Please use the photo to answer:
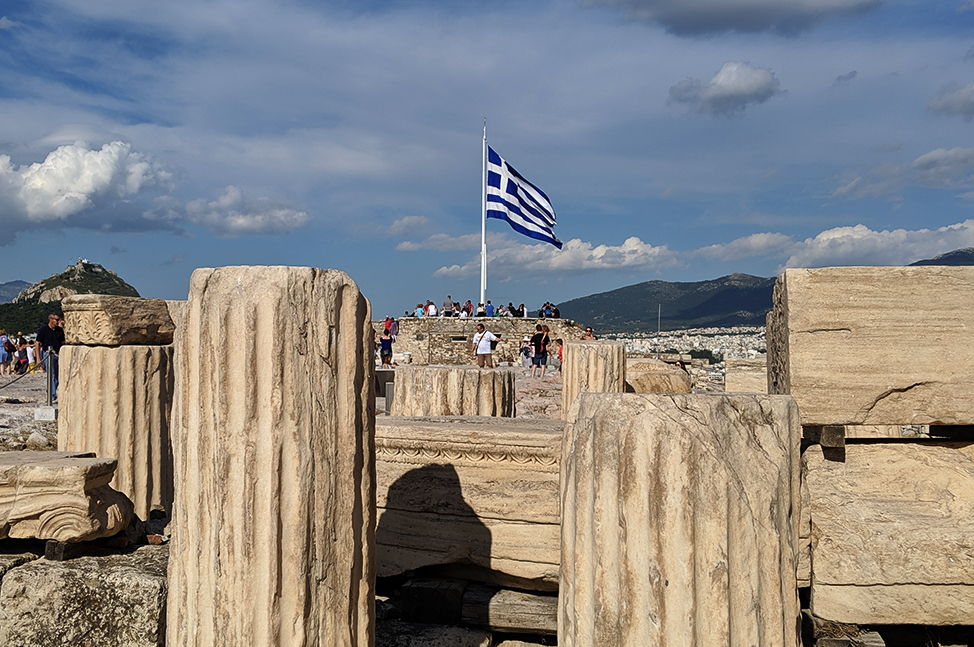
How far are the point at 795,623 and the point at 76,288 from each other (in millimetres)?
35901

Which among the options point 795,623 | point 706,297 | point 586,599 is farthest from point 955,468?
point 706,297

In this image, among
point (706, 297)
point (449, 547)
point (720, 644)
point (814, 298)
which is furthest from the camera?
point (706, 297)

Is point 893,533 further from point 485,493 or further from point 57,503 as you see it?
point 57,503

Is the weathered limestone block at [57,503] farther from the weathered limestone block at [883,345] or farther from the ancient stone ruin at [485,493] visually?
the weathered limestone block at [883,345]

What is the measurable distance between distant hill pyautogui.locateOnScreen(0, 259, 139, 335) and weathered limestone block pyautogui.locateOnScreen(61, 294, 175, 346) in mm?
25718

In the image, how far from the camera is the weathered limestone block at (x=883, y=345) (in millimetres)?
3357

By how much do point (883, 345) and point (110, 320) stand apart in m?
4.75

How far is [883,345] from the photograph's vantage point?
3363 millimetres

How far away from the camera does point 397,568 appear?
4.03 metres

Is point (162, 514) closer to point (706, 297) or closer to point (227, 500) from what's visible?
point (227, 500)

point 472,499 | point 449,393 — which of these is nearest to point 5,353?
point 449,393

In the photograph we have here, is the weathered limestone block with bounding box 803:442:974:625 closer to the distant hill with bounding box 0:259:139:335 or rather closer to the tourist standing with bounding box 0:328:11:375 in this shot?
the tourist standing with bounding box 0:328:11:375

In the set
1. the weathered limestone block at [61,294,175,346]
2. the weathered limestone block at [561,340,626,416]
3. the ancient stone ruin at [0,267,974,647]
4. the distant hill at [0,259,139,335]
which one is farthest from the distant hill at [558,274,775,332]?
the ancient stone ruin at [0,267,974,647]

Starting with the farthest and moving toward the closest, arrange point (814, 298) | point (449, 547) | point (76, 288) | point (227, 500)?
1. point (76, 288)
2. point (449, 547)
3. point (814, 298)
4. point (227, 500)
